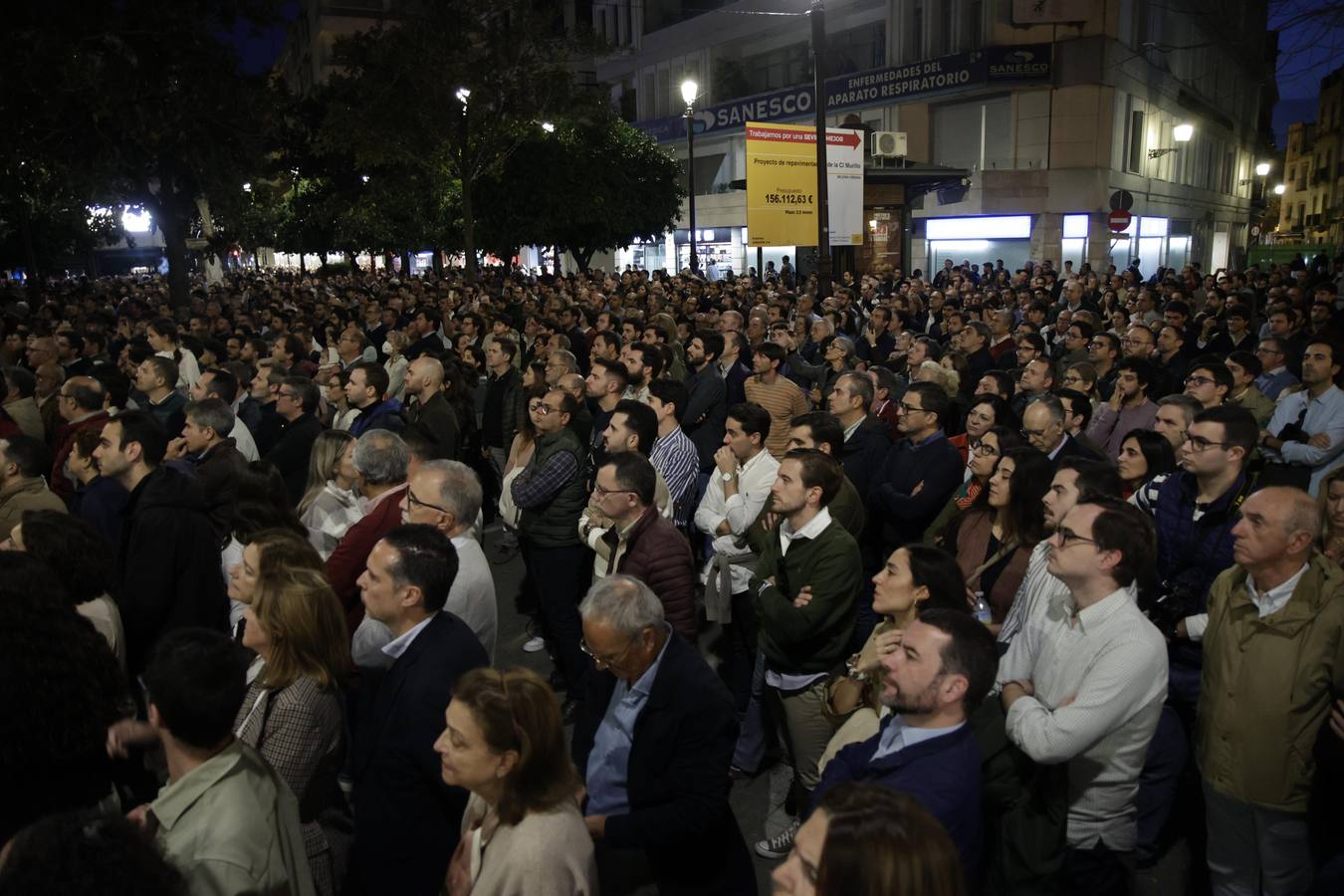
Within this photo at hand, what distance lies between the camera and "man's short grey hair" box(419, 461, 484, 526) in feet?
13.6

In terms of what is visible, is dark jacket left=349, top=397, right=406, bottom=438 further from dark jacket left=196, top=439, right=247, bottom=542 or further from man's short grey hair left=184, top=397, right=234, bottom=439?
dark jacket left=196, top=439, right=247, bottom=542

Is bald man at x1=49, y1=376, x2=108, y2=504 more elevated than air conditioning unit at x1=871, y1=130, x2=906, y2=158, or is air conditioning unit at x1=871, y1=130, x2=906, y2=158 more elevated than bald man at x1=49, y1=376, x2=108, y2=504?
air conditioning unit at x1=871, y1=130, x2=906, y2=158

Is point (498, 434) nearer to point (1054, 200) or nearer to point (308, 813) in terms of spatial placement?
point (308, 813)

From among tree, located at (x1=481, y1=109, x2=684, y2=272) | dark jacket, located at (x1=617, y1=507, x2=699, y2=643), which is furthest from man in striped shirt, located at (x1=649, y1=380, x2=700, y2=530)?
tree, located at (x1=481, y1=109, x2=684, y2=272)

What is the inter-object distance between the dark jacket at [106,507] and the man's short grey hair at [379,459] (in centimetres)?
131

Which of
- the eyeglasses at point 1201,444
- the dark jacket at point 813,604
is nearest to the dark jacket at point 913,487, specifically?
the eyeglasses at point 1201,444

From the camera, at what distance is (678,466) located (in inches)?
234

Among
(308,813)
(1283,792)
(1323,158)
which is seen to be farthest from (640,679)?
(1323,158)

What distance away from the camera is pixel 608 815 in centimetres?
302

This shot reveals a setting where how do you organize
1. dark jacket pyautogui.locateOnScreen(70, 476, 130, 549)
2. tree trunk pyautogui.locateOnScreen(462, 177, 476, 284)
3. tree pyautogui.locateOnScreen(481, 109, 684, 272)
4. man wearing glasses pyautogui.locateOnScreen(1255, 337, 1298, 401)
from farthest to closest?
tree pyautogui.locateOnScreen(481, 109, 684, 272) < tree trunk pyautogui.locateOnScreen(462, 177, 476, 284) < man wearing glasses pyautogui.locateOnScreen(1255, 337, 1298, 401) < dark jacket pyautogui.locateOnScreen(70, 476, 130, 549)

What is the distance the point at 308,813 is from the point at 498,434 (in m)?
5.45

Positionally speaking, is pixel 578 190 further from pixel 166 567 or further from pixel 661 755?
pixel 661 755

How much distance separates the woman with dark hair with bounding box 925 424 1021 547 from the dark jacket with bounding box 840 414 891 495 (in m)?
0.95

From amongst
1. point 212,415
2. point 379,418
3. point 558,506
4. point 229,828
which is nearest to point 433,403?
point 379,418
